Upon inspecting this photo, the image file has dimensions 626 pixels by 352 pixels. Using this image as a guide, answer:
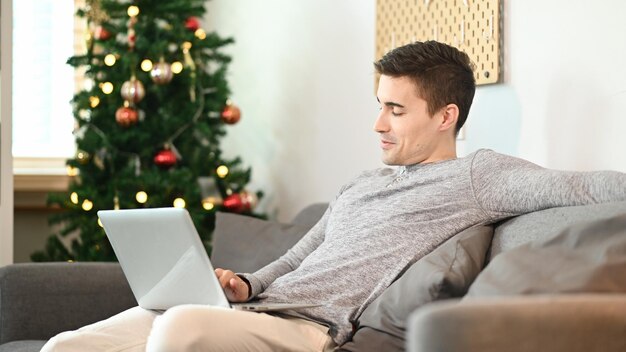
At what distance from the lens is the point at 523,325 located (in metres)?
1.30

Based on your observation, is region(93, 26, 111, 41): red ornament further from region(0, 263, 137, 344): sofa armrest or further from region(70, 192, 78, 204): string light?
region(0, 263, 137, 344): sofa armrest

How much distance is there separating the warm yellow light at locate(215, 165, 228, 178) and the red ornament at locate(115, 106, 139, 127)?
1.29 ft

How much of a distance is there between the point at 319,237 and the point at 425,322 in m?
1.45

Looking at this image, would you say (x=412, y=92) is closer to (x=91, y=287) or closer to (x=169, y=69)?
(x=91, y=287)

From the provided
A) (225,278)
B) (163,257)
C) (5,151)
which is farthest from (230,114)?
(163,257)

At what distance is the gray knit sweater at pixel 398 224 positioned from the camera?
7.37 ft

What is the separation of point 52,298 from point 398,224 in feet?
3.50

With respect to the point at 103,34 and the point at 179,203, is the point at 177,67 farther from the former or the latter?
the point at 179,203

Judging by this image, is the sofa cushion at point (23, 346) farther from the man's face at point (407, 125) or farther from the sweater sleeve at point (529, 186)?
the sweater sleeve at point (529, 186)

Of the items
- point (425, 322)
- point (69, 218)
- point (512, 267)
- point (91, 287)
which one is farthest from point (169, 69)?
point (425, 322)

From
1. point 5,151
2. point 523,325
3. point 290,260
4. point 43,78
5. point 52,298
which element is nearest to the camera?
point 523,325

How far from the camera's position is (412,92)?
2.53 meters

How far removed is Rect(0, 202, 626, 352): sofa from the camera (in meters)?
1.29

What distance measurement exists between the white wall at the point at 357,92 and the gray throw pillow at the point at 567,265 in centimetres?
81
